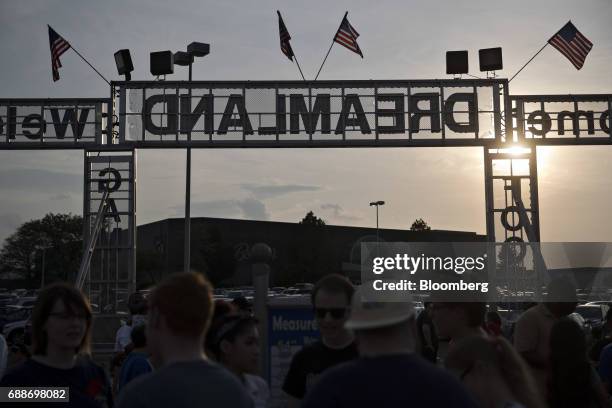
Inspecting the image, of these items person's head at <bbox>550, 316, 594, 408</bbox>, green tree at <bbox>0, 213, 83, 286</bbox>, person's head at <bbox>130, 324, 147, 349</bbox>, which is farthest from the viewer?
green tree at <bbox>0, 213, 83, 286</bbox>

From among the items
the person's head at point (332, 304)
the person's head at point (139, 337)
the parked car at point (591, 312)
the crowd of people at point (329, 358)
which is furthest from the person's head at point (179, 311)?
the parked car at point (591, 312)

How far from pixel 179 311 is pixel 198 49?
77.4ft

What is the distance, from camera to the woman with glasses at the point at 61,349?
4355 millimetres

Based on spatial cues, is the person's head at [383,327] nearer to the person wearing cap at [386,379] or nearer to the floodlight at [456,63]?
the person wearing cap at [386,379]

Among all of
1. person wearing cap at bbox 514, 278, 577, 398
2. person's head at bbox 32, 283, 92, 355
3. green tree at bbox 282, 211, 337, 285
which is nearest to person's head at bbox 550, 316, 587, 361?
person wearing cap at bbox 514, 278, 577, 398

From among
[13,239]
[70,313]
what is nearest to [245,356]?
[70,313]

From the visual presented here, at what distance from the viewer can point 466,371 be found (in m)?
3.55

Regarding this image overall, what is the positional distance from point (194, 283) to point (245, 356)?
4.77 ft

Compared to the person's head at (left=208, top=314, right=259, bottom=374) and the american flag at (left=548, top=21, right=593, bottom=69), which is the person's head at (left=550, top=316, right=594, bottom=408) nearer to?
the person's head at (left=208, top=314, right=259, bottom=374)

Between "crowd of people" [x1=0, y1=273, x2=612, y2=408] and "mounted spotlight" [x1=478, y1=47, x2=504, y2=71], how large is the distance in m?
15.3

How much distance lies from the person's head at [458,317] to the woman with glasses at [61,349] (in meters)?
2.15

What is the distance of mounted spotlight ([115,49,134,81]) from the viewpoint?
21656 millimetres

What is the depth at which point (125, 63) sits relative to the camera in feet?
71.4

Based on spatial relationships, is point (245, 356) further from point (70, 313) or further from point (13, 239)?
point (13, 239)
